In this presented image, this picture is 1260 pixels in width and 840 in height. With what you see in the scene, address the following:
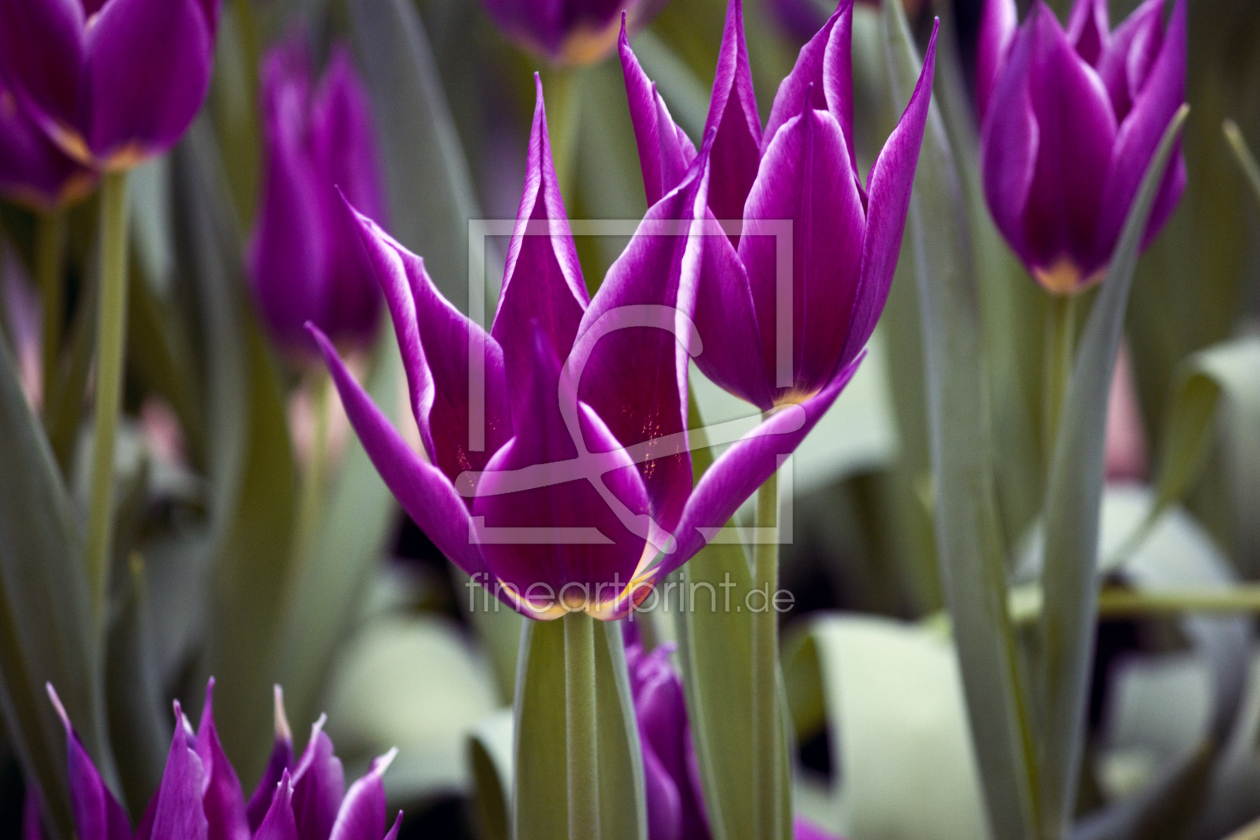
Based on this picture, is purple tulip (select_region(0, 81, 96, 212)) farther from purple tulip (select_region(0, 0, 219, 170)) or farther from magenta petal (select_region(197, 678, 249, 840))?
magenta petal (select_region(197, 678, 249, 840))

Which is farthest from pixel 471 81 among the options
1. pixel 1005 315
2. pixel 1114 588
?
pixel 1114 588

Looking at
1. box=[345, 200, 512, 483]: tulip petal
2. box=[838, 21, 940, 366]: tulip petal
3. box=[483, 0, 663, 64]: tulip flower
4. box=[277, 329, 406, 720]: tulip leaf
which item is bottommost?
box=[277, 329, 406, 720]: tulip leaf

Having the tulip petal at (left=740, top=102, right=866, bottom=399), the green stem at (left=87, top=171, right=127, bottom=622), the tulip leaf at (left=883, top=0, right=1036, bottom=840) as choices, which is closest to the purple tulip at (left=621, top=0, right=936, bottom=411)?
the tulip petal at (left=740, top=102, right=866, bottom=399)

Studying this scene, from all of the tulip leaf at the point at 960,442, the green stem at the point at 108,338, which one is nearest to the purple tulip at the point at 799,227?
the tulip leaf at the point at 960,442

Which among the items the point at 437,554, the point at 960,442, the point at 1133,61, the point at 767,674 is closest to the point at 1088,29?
the point at 1133,61

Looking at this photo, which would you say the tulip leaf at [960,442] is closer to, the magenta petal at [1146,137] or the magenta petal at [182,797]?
the magenta petal at [1146,137]

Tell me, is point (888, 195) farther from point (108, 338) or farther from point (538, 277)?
point (108, 338)

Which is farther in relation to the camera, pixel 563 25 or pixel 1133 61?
pixel 563 25
